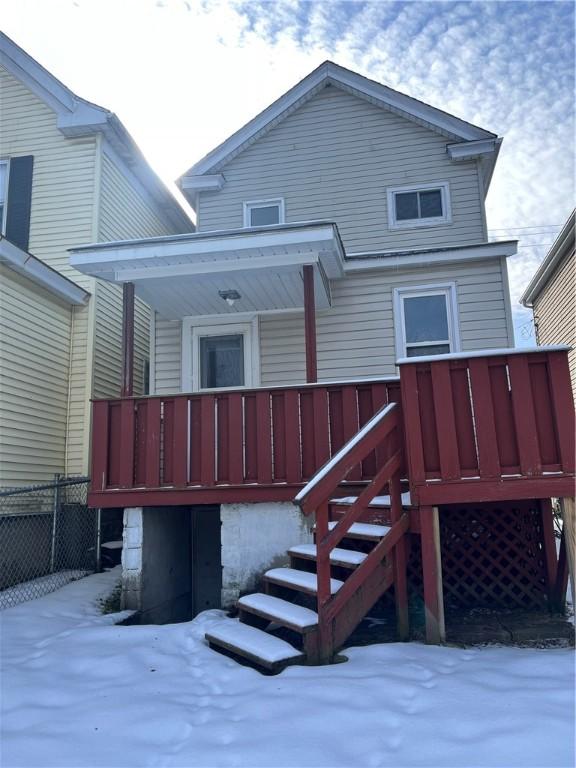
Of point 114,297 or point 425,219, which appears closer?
point 425,219

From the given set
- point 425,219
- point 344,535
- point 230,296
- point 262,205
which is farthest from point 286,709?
point 262,205

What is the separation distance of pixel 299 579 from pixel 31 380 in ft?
19.3

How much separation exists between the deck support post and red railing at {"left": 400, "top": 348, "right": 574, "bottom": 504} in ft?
0.53

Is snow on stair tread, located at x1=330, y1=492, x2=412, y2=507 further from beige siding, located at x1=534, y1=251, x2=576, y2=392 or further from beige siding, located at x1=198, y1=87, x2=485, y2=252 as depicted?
beige siding, located at x1=534, y1=251, x2=576, y2=392

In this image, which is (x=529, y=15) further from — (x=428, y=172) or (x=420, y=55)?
(x=428, y=172)

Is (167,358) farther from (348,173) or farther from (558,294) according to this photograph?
(558,294)

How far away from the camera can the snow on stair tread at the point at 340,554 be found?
415cm

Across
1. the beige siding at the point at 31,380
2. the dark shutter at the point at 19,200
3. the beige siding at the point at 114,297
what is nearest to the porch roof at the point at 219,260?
the beige siding at the point at 31,380

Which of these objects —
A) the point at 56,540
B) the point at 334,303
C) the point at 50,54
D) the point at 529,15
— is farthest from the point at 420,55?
the point at 56,540

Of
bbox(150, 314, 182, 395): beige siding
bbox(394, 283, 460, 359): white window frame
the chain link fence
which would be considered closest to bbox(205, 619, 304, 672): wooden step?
the chain link fence

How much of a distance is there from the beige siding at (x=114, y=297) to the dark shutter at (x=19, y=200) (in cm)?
138

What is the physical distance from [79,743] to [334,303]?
6.67 m

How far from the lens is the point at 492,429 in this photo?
4.21 metres

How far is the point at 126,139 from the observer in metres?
10.3
